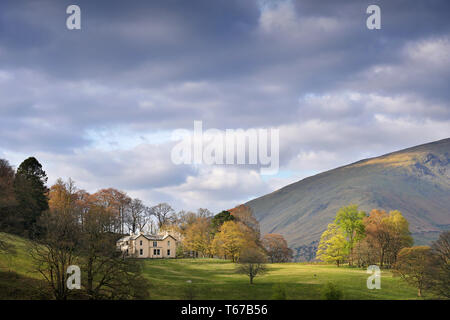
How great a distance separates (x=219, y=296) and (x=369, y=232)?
→ 201 feet

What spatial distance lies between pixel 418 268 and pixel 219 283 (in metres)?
29.2

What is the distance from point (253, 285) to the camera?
70625mm

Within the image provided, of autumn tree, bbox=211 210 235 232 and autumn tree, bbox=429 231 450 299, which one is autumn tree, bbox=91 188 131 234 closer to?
autumn tree, bbox=211 210 235 232

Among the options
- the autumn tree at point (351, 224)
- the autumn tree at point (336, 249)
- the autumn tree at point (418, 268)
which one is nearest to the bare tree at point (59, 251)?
the autumn tree at point (418, 268)

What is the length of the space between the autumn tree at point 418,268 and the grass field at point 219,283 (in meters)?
1.71

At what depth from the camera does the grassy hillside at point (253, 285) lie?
210 feet

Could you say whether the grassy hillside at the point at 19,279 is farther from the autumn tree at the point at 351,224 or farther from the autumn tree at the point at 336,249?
the autumn tree at the point at 351,224

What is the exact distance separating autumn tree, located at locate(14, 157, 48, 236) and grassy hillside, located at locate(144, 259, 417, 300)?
23454 millimetres

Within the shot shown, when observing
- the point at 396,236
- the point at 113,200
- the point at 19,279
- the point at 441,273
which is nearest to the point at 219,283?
the point at 19,279

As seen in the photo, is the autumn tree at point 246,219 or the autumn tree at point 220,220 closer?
the autumn tree at point 220,220

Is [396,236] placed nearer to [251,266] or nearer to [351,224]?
[351,224]

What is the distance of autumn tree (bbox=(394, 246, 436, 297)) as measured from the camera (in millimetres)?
67562

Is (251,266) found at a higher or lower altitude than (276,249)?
higher

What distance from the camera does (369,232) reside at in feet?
371
